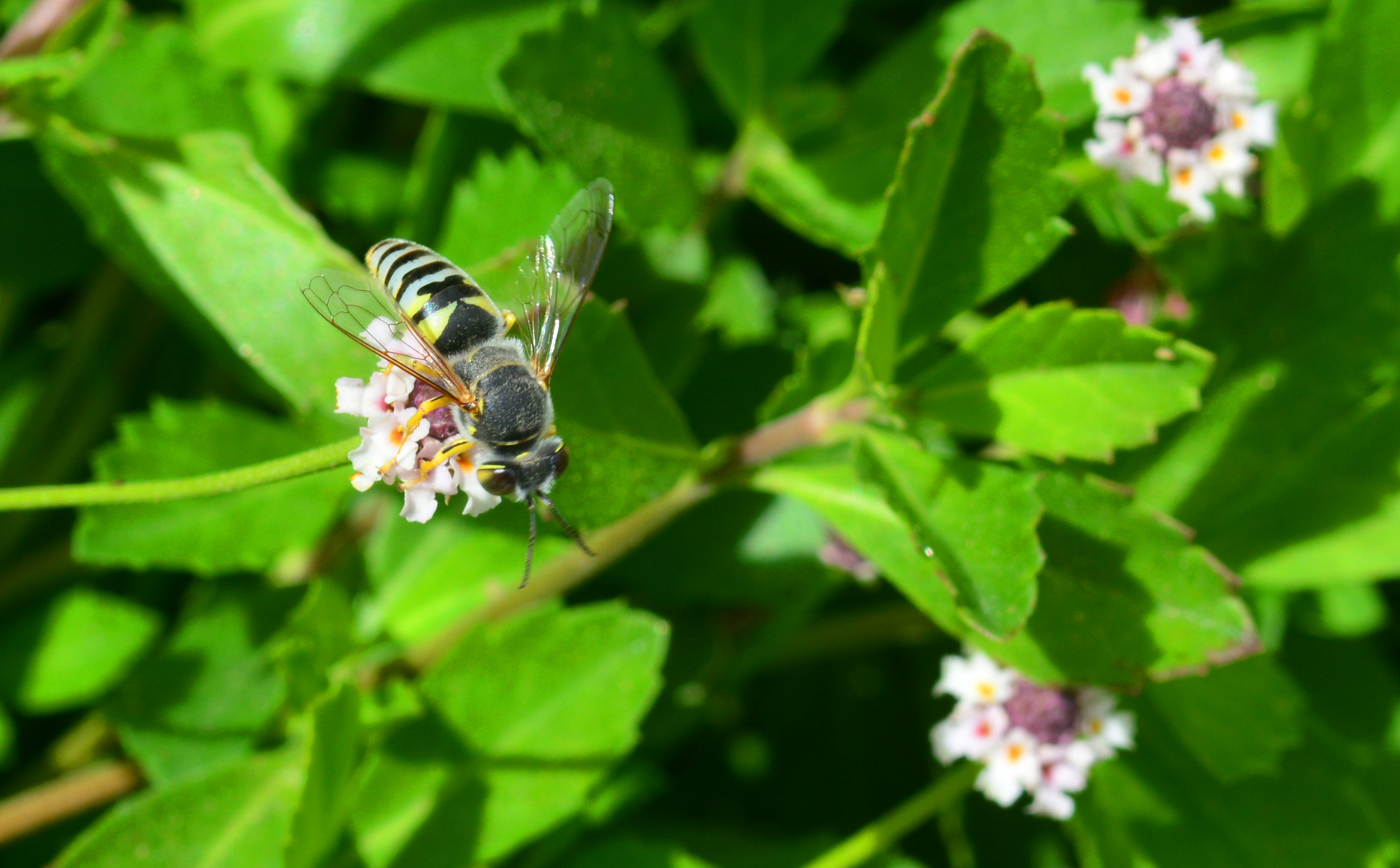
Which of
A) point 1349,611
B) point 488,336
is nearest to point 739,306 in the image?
point 488,336

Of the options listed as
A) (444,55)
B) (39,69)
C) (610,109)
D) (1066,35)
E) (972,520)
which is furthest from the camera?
(444,55)

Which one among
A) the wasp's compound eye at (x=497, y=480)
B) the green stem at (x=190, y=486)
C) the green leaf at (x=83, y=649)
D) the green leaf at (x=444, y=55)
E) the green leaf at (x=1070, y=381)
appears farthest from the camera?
the green leaf at (x=83, y=649)

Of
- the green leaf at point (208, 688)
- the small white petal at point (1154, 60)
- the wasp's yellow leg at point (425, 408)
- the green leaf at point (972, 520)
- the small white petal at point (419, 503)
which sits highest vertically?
the small white petal at point (1154, 60)

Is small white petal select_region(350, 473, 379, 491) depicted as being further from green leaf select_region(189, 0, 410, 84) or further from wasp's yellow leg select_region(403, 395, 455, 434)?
green leaf select_region(189, 0, 410, 84)

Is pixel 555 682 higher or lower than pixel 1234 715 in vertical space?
higher

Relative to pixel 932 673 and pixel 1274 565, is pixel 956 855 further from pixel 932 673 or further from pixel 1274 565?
pixel 1274 565

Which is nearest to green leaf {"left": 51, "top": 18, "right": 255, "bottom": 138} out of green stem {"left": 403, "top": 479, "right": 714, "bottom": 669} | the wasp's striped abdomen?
the wasp's striped abdomen

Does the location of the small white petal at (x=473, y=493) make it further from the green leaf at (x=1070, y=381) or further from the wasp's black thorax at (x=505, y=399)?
the green leaf at (x=1070, y=381)

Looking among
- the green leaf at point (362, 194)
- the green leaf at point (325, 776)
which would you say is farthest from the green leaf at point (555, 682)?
the green leaf at point (362, 194)

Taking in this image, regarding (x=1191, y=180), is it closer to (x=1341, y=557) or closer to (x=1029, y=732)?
(x=1341, y=557)
